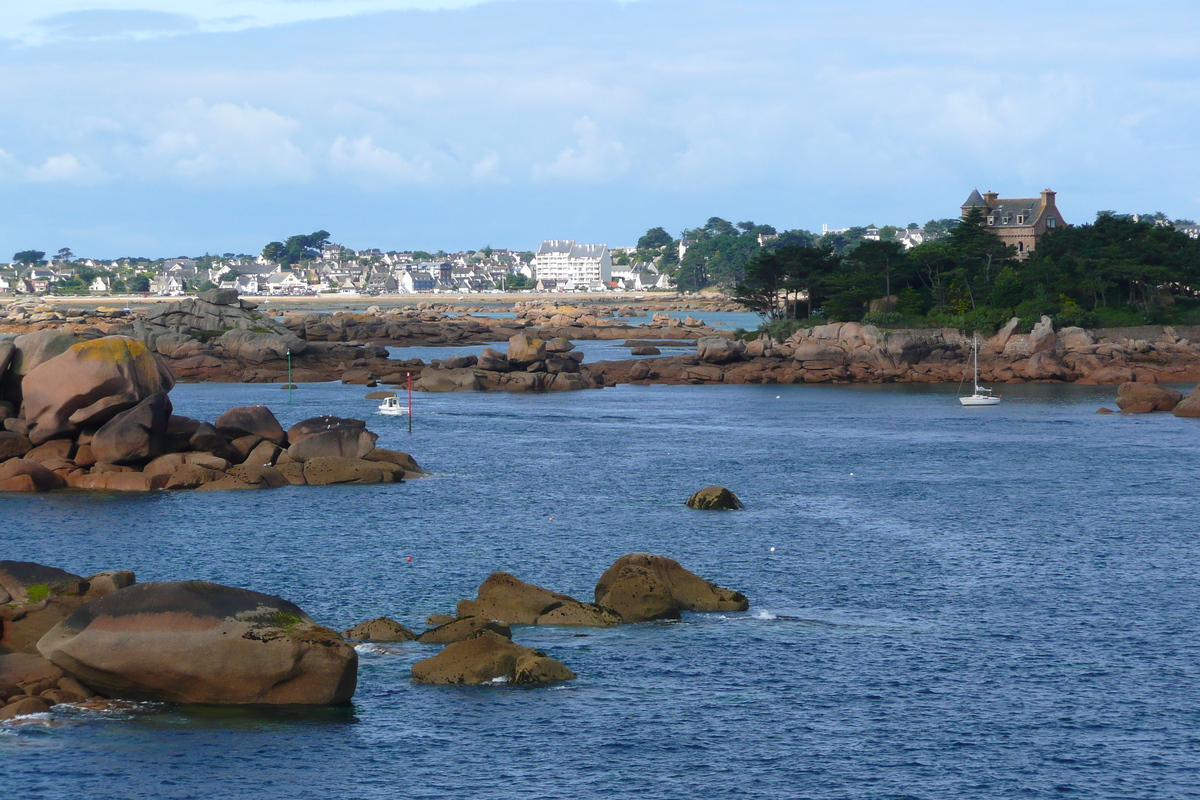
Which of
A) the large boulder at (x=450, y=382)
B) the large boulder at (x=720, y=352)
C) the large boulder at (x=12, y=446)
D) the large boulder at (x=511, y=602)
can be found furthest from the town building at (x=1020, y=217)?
the large boulder at (x=511, y=602)

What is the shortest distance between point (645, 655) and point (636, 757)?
577 centimetres

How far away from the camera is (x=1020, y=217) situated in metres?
146

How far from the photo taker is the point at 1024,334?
386 ft

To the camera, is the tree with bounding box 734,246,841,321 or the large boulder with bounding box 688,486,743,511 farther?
the tree with bounding box 734,246,841,321

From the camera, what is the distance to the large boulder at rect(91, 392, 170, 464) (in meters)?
50.6

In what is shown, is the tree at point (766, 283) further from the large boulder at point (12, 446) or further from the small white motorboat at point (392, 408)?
the large boulder at point (12, 446)

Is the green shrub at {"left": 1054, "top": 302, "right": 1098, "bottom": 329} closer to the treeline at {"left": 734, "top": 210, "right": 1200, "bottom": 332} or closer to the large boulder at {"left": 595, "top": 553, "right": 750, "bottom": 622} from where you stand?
the treeline at {"left": 734, "top": 210, "right": 1200, "bottom": 332}

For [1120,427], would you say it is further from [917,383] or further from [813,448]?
[917,383]

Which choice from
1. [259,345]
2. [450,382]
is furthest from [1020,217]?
[259,345]

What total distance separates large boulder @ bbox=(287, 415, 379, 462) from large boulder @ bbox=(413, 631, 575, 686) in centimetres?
2909

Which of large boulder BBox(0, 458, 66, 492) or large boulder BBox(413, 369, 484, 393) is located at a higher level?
large boulder BBox(413, 369, 484, 393)

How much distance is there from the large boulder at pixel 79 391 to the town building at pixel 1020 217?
111 metres

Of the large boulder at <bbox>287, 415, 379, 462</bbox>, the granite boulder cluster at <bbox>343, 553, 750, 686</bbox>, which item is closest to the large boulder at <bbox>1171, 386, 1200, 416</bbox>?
the large boulder at <bbox>287, 415, 379, 462</bbox>

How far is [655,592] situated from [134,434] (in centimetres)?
2845
